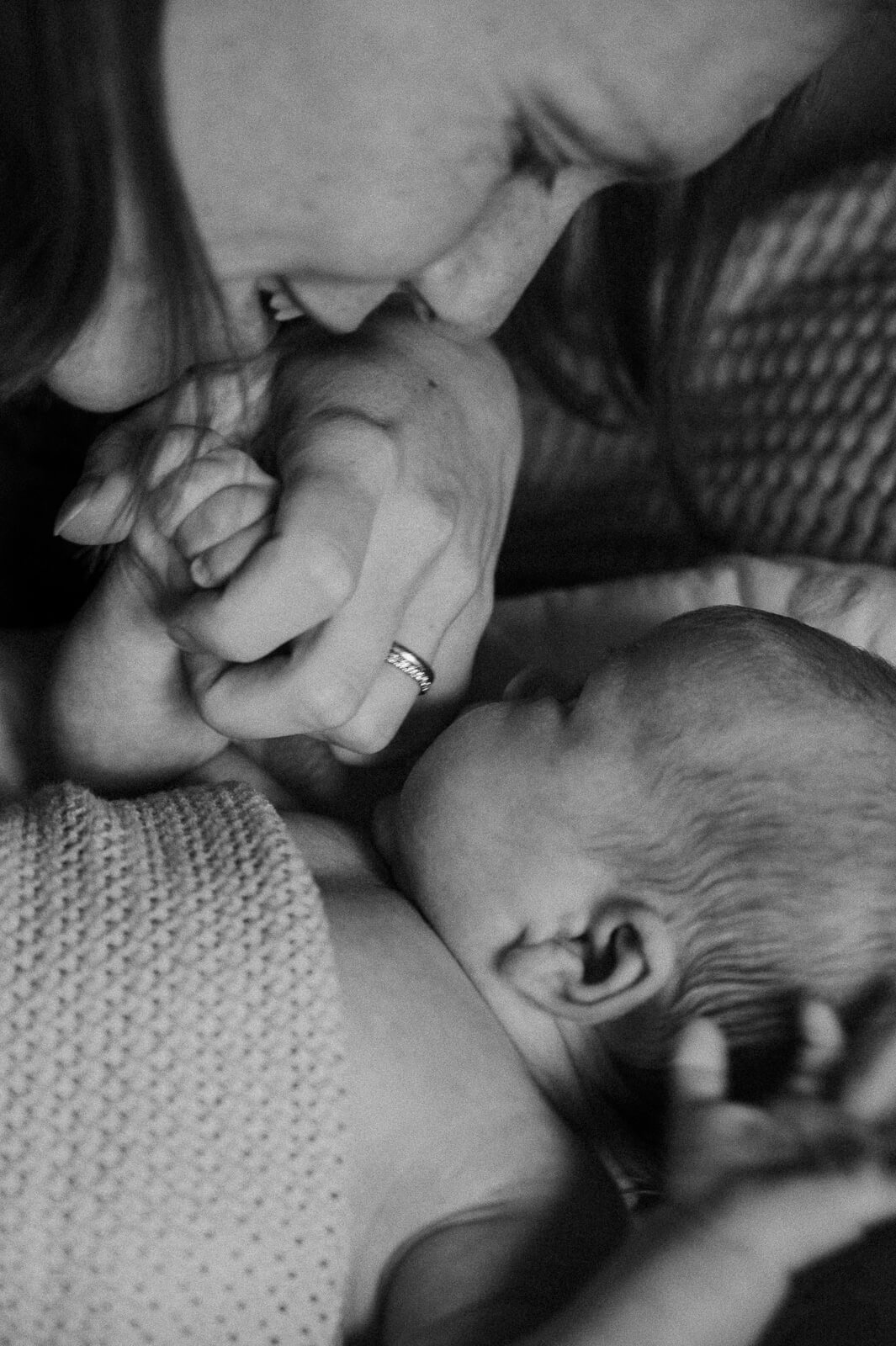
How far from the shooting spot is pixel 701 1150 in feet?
2.27

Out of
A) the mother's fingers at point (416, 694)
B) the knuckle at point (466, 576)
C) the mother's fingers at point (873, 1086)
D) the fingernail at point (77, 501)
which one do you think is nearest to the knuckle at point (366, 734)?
the mother's fingers at point (416, 694)

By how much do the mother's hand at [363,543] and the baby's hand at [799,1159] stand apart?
317 millimetres

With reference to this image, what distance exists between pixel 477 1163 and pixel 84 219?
59 cm

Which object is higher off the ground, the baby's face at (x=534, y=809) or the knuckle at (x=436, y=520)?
the knuckle at (x=436, y=520)

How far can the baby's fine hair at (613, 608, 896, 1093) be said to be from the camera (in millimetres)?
796

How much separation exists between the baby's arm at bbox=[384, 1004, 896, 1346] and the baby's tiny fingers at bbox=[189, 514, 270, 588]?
0.39 meters

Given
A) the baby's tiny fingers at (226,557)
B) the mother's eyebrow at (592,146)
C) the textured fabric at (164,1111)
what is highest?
the mother's eyebrow at (592,146)

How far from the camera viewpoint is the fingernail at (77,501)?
2.94 ft

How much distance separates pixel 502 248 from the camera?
83 cm

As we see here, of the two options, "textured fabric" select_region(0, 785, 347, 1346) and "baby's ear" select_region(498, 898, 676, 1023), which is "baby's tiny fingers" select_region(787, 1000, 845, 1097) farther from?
"textured fabric" select_region(0, 785, 347, 1346)

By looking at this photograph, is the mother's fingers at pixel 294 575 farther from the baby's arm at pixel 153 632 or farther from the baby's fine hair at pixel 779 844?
the baby's fine hair at pixel 779 844

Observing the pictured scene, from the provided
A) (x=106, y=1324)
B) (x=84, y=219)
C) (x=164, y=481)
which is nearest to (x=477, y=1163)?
(x=106, y=1324)

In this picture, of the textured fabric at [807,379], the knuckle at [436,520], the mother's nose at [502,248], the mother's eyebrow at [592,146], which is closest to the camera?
the mother's eyebrow at [592,146]

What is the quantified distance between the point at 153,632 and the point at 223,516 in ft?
0.49
